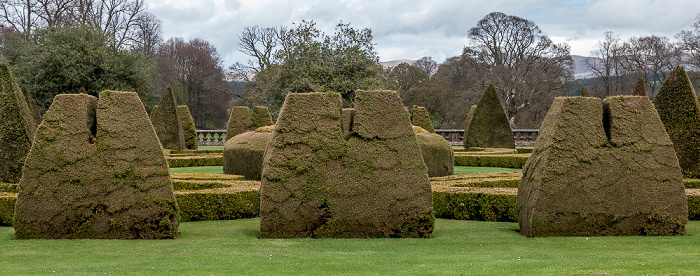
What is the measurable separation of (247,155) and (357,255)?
809 centimetres

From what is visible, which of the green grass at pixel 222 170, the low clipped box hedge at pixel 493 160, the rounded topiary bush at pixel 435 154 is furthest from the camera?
the low clipped box hedge at pixel 493 160

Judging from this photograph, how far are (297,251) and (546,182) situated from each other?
3452 mm

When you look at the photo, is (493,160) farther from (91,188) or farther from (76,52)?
(76,52)

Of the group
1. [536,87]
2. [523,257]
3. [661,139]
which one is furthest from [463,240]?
[536,87]

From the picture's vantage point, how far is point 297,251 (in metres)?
6.87

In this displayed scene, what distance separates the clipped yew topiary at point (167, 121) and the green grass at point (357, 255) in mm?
16471

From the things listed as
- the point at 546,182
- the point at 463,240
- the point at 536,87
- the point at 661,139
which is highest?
the point at 536,87

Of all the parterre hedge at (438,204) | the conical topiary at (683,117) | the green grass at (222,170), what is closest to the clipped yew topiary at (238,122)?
the green grass at (222,170)

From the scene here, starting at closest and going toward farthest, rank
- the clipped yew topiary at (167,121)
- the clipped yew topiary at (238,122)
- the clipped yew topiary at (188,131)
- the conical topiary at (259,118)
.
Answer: the clipped yew topiary at (167,121), the clipped yew topiary at (238,122), the conical topiary at (259,118), the clipped yew topiary at (188,131)

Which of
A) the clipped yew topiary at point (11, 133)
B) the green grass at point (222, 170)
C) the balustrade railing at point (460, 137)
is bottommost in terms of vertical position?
the green grass at point (222, 170)

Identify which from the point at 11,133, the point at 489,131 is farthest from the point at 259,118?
the point at 11,133

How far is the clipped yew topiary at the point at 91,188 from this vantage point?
25.2ft

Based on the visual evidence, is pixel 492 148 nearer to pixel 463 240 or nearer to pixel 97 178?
pixel 463 240

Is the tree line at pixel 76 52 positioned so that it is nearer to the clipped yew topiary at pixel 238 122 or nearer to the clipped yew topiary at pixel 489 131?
the clipped yew topiary at pixel 238 122
